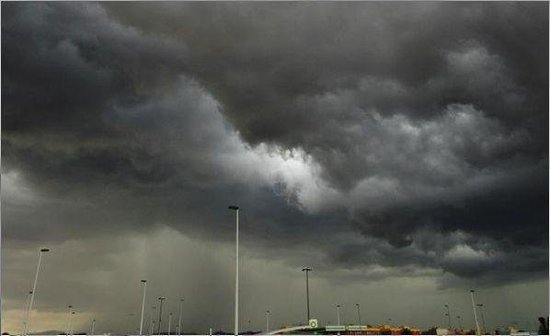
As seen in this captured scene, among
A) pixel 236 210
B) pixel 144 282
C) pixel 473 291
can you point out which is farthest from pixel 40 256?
pixel 473 291

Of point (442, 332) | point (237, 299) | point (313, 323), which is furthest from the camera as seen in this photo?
point (442, 332)

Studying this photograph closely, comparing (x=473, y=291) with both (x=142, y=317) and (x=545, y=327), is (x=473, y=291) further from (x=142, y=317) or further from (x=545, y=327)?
(x=142, y=317)

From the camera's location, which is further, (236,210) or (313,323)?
(236,210)

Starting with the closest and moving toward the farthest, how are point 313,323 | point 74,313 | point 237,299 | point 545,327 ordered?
point 313,323 → point 237,299 → point 545,327 → point 74,313

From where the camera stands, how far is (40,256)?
235 ft

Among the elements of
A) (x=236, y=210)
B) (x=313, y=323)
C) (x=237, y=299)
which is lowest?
(x=313, y=323)

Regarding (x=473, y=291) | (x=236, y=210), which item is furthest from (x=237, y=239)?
(x=473, y=291)

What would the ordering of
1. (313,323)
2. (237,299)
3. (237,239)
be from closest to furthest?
(313,323), (237,299), (237,239)

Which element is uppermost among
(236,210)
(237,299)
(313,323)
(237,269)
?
(236,210)

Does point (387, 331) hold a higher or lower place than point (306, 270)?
lower

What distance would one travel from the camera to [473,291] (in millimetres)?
107312

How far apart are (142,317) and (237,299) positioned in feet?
154

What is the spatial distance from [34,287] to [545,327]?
7263 centimetres

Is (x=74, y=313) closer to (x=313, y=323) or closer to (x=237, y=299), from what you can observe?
(x=237, y=299)
